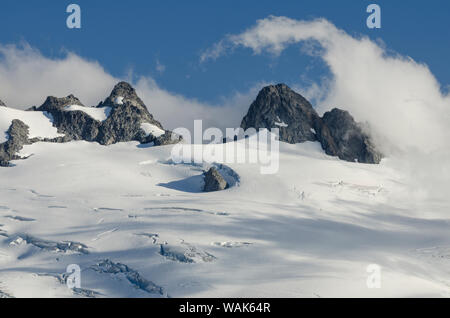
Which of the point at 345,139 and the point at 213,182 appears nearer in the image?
the point at 213,182

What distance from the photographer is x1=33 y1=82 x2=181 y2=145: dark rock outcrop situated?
13412 centimetres

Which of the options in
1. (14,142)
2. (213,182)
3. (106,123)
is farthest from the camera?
(106,123)

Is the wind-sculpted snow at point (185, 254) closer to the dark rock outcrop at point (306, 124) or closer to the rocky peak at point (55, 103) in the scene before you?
the dark rock outcrop at point (306, 124)

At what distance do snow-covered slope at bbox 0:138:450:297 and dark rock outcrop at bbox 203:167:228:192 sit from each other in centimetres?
295

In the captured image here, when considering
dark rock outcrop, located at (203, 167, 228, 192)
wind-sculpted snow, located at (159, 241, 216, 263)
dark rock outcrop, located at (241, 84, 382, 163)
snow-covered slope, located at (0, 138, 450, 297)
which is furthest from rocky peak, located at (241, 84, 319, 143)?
wind-sculpted snow, located at (159, 241, 216, 263)

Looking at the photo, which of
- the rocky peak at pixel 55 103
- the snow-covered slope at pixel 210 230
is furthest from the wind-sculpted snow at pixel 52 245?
the rocky peak at pixel 55 103

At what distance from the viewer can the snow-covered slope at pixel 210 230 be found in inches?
2109

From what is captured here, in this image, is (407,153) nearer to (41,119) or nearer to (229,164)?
(229,164)

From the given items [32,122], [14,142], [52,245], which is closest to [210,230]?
[52,245]

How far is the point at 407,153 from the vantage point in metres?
140

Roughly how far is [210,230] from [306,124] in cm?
7689

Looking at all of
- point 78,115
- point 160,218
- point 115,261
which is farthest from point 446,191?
point 78,115

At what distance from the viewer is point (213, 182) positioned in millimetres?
97812

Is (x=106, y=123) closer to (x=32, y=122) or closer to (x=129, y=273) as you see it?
(x=32, y=122)
